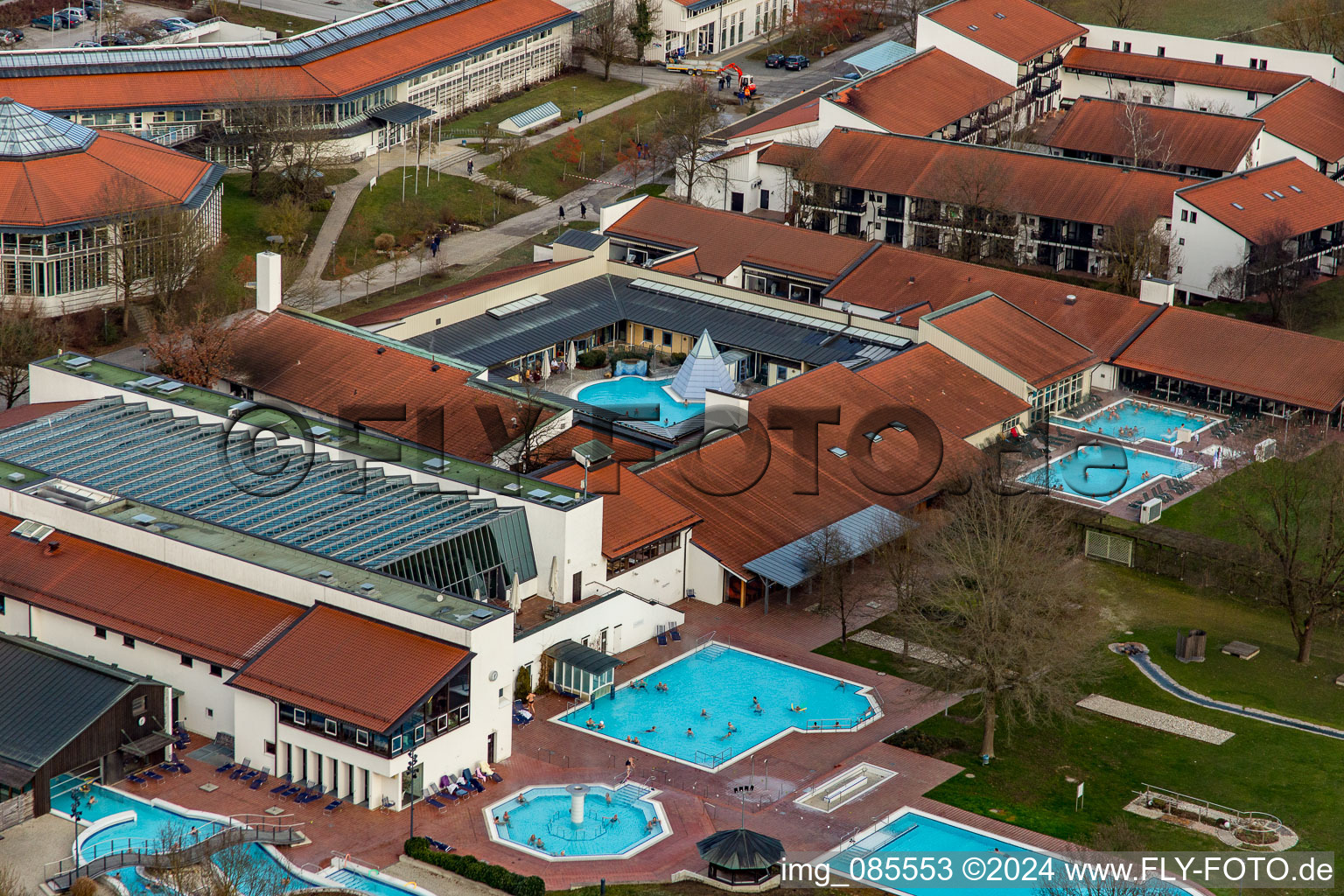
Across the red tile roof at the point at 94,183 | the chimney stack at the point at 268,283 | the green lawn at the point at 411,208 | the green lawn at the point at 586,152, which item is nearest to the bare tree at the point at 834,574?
the chimney stack at the point at 268,283

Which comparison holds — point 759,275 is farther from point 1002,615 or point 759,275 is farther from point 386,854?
point 386,854

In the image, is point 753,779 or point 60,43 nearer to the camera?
point 753,779

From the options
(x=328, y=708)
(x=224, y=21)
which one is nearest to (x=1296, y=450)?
(x=328, y=708)

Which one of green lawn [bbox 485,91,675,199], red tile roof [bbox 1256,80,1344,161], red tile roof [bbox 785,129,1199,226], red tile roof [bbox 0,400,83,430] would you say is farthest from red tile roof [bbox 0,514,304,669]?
red tile roof [bbox 1256,80,1344,161]

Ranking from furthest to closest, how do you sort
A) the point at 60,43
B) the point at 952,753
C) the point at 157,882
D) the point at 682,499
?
the point at 60,43 < the point at 682,499 < the point at 952,753 < the point at 157,882

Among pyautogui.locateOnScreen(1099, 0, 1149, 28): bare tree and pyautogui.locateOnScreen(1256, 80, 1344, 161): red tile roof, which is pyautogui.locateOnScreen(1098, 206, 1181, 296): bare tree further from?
pyautogui.locateOnScreen(1099, 0, 1149, 28): bare tree

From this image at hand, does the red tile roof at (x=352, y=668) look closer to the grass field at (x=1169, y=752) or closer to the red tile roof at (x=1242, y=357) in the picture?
the grass field at (x=1169, y=752)

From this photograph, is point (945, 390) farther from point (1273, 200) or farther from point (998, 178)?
point (1273, 200)
